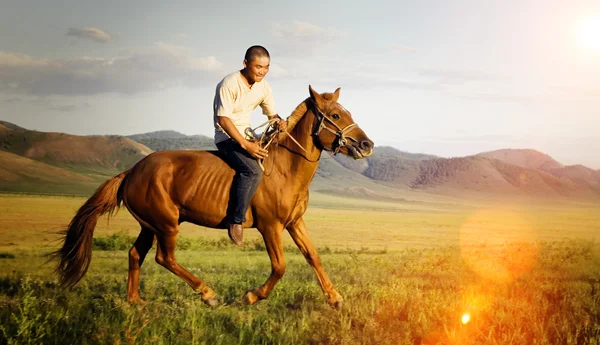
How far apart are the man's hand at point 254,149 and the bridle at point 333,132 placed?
0.76 m

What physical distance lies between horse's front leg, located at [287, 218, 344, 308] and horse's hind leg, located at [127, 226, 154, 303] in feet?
7.38

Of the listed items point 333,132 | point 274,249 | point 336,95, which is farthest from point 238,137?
point 274,249

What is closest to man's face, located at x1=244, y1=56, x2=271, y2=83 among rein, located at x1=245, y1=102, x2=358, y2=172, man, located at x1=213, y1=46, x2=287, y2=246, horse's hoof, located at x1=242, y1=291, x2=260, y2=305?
man, located at x1=213, y1=46, x2=287, y2=246

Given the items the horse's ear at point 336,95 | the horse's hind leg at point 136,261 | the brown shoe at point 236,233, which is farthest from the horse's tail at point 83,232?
the horse's ear at point 336,95

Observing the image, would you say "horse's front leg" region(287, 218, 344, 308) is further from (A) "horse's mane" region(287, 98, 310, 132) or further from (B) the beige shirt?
(B) the beige shirt

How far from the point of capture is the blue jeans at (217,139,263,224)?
22.4 feet

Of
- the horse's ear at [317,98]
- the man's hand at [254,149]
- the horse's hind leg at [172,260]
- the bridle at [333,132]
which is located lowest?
the horse's hind leg at [172,260]

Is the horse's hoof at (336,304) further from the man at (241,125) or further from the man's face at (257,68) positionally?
the man's face at (257,68)

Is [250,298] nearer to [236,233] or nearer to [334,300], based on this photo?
[236,233]

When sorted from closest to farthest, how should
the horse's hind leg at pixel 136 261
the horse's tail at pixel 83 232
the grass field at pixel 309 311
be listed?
the grass field at pixel 309 311, the horse's hind leg at pixel 136 261, the horse's tail at pixel 83 232

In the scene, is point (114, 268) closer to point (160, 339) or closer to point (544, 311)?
point (160, 339)

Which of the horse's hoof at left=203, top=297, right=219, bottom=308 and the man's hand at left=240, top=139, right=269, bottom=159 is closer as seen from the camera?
the man's hand at left=240, top=139, right=269, bottom=159

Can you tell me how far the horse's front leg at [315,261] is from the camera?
7.11 metres

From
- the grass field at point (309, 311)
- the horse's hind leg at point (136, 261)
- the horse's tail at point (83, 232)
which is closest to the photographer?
the grass field at point (309, 311)
